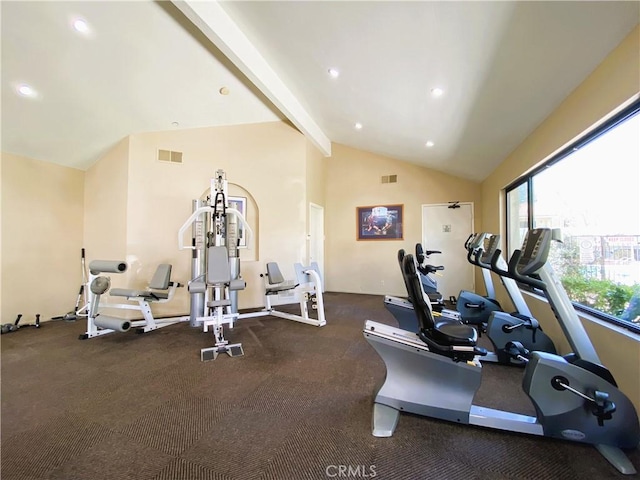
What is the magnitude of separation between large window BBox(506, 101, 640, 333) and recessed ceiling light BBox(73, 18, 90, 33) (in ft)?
15.8

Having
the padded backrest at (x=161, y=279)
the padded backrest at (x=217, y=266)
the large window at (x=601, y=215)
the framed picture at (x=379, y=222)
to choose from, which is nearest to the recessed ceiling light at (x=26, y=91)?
the padded backrest at (x=161, y=279)

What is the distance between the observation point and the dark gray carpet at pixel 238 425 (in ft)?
4.78

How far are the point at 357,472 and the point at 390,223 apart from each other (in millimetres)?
5294

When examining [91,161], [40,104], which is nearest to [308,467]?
[40,104]

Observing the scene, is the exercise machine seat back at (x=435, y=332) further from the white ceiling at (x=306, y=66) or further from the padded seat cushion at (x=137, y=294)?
the padded seat cushion at (x=137, y=294)

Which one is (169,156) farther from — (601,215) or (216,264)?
(601,215)

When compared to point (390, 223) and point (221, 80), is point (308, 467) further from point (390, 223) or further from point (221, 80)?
point (390, 223)

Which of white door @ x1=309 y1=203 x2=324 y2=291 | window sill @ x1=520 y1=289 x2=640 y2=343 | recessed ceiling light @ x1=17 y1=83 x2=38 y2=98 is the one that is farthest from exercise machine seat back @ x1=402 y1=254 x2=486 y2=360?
recessed ceiling light @ x1=17 y1=83 x2=38 y2=98

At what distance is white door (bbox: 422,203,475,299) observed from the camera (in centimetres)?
569

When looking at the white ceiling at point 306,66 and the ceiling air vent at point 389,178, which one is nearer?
the white ceiling at point 306,66

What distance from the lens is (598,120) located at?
1979 mm

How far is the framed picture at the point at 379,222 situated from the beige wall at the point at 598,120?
315 cm

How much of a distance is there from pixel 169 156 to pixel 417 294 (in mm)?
4777

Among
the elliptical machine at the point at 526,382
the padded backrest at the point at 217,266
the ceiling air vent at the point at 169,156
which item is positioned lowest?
the elliptical machine at the point at 526,382
